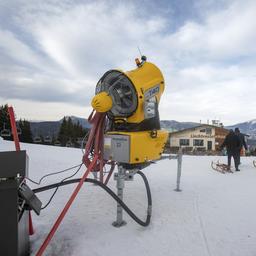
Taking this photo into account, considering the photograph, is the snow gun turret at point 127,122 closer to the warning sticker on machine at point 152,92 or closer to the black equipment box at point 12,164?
the warning sticker on machine at point 152,92

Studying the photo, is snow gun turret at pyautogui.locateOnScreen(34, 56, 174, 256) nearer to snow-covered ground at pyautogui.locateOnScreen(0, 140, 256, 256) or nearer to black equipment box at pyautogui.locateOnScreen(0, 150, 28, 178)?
snow-covered ground at pyautogui.locateOnScreen(0, 140, 256, 256)

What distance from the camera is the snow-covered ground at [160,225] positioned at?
2848mm

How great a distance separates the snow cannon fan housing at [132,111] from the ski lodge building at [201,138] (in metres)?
38.8

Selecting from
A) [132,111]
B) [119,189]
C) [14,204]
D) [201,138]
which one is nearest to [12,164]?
[14,204]

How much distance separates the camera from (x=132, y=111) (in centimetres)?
366

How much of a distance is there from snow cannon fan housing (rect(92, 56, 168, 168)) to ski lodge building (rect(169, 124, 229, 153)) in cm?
3876

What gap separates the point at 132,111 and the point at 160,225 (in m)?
1.54

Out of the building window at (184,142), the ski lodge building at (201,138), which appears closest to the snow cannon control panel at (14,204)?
the ski lodge building at (201,138)

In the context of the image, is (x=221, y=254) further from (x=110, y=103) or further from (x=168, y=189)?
(x=168, y=189)

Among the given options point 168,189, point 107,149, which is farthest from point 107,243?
point 168,189

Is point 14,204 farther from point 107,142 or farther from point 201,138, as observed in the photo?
point 201,138

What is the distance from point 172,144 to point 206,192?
39.9 meters

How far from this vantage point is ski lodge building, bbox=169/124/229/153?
42250 millimetres

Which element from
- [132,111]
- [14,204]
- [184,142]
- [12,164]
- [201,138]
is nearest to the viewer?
[14,204]
